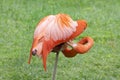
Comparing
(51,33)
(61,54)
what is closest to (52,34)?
(51,33)

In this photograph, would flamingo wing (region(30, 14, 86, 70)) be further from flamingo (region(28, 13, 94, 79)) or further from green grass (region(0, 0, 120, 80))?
green grass (region(0, 0, 120, 80))

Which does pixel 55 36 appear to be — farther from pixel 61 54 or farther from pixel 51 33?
pixel 61 54

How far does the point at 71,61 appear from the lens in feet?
18.8

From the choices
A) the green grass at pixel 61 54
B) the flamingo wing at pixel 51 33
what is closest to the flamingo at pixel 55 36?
the flamingo wing at pixel 51 33

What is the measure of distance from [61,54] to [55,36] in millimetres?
2198

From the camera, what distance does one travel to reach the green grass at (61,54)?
5.31 metres

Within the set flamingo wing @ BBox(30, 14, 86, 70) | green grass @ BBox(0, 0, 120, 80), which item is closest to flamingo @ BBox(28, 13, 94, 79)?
flamingo wing @ BBox(30, 14, 86, 70)

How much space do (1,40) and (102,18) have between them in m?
2.13

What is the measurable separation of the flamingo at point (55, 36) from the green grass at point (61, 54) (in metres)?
1.21

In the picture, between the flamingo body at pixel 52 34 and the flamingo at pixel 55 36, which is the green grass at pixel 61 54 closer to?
the flamingo at pixel 55 36

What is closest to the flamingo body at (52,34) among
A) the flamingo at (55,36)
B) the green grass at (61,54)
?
the flamingo at (55,36)

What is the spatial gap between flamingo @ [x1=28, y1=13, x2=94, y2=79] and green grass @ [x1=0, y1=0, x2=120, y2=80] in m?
1.21

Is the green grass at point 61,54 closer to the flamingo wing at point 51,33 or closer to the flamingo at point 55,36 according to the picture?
the flamingo at point 55,36

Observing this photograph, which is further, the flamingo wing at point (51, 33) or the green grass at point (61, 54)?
the green grass at point (61, 54)
